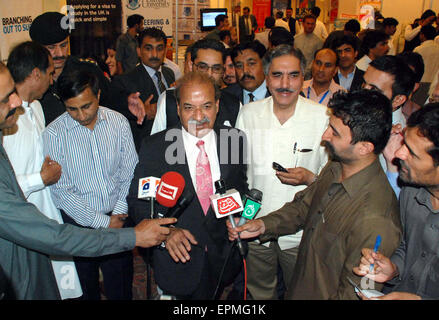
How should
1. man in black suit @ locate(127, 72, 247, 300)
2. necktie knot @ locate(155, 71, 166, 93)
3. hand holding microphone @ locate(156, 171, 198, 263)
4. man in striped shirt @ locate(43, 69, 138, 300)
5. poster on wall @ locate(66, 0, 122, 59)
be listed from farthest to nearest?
poster on wall @ locate(66, 0, 122, 59)
necktie knot @ locate(155, 71, 166, 93)
man in striped shirt @ locate(43, 69, 138, 300)
man in black suit @ locate(127, 72, 247, 300)
hand holding microphone @ locate(156, 171, 198, 263)

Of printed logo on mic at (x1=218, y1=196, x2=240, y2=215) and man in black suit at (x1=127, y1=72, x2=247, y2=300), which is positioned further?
man in black suit at (x1=127, y1=72, x2=247, y2=300)

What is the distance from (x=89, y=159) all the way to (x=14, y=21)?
2.47 meters

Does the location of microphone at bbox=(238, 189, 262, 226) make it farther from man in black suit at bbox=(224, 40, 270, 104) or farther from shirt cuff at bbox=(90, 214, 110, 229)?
man in black suit at bbox=(224, 40, 270, 104)

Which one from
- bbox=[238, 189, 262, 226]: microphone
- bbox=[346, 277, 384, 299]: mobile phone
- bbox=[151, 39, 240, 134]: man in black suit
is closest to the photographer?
bbox=[346, 277, 384, 299]: mobile phone

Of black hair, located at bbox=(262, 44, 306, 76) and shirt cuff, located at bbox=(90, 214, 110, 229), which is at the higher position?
black hair, located at bbox=(262, 44, 306, 76)

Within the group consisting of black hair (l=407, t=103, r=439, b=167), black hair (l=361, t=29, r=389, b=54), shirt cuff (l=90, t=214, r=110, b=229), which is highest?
black hair (l=361, t=29, r=389, b=54)

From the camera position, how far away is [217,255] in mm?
2357

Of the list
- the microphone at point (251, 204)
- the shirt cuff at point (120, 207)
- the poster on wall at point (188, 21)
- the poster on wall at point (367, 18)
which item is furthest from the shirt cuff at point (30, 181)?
the poster on wall at point (367, 18)

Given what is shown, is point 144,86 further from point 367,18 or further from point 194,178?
point 367,18

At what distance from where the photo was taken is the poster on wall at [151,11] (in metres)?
6.88

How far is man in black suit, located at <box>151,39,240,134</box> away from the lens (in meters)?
2.94

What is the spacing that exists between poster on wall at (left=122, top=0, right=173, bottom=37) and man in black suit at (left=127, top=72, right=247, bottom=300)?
524cm

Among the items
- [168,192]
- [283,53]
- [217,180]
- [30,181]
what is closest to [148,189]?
[168,192]

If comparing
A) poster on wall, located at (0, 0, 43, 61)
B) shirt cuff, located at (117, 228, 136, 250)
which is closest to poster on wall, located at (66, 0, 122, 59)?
poster on wall, located at (0, 0, 43, 61)
